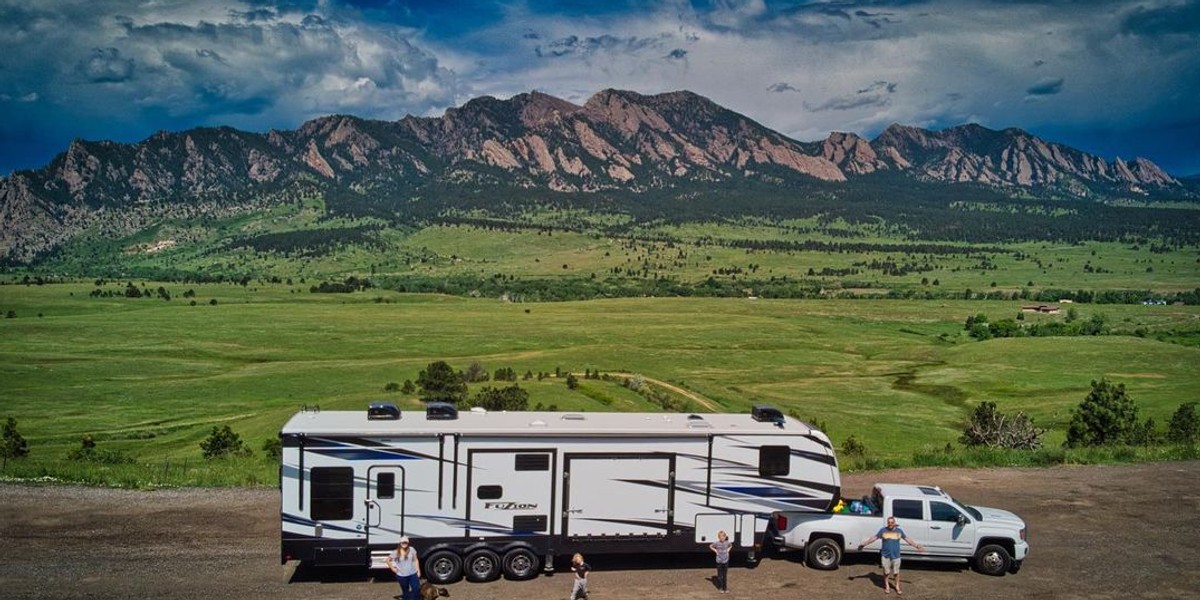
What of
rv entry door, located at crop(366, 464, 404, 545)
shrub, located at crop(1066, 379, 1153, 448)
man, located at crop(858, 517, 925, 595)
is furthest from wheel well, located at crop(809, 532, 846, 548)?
shrub, located at crop(1066, 379, 1153, 448)

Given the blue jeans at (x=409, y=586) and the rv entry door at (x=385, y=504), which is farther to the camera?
the rv entry door at (x=385, y=504)

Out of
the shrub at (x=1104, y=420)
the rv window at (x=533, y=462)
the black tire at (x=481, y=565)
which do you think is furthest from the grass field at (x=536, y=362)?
the shrub at (x=1104, y=420)

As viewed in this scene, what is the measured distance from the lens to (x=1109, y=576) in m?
21.0

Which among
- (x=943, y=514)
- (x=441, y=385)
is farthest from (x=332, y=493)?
(x=441, y=385)

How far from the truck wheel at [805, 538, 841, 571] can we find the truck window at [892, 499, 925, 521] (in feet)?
5.60

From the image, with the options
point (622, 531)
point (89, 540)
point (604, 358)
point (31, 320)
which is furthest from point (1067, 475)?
point (31, 320)

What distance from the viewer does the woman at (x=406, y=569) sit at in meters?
17.4

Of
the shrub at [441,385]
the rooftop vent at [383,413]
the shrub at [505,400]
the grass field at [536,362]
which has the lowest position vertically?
the grass field at [536,362]

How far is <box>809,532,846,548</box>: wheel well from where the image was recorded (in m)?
21.2

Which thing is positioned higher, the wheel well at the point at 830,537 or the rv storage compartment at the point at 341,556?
the wheel well at the point at 830,537

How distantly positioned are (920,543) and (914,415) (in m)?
74.0

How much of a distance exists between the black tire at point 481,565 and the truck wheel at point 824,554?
7939 millimetres

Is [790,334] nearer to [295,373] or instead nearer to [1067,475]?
[295,373]

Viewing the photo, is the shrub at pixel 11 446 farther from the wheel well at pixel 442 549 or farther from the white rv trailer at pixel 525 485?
the wheel well at pixel 442 549
